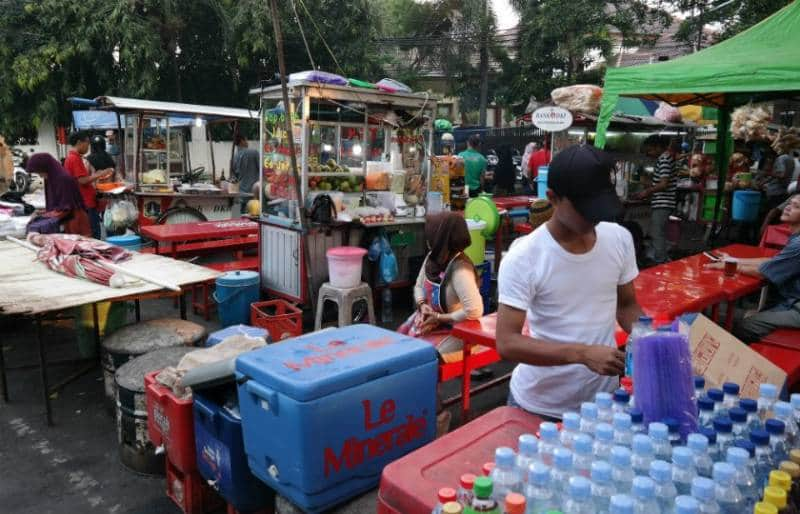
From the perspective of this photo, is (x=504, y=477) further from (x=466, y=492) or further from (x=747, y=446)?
(x=747, y=446)

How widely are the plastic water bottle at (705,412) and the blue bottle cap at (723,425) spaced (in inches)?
4.9

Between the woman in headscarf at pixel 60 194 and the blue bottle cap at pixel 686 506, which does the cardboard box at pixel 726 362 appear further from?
the woman in headscarf at pixel 60 194

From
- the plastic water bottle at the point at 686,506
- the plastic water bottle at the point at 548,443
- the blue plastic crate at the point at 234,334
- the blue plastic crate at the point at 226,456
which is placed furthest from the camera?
the blue plastic crate at the point at 234,334

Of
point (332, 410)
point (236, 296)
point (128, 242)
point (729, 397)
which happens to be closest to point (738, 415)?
point (729, 397)

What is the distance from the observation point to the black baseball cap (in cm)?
188

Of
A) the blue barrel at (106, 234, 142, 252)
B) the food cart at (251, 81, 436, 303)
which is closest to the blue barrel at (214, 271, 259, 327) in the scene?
the food cart at (251, 81, 436, 303)

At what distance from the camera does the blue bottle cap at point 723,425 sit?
1.55 metres

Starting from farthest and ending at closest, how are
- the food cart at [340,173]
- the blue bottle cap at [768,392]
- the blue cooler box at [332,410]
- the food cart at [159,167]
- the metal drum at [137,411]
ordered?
1. the food cart at [159,167]
2. the food cart at [340,173]
3. the metal drum at [137,411]
4. the blue cooler box at [332,410]
5. the blue bottle cap at [768,392]

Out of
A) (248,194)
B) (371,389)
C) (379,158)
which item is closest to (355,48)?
(248,194)

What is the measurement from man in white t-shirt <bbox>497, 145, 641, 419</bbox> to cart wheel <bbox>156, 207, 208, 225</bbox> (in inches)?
329

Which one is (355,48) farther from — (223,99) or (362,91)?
(362,91)

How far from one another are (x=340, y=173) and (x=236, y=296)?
187 cm

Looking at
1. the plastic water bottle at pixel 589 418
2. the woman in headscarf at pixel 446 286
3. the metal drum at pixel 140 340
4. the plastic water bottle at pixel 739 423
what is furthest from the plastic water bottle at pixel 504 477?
the metal drum at pixel 140 340

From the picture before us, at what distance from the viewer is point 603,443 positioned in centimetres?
145
